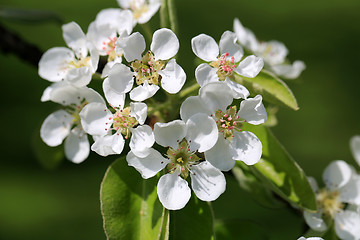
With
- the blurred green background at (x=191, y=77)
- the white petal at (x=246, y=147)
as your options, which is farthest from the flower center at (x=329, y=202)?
the blurred green background at (x=191, y=77)

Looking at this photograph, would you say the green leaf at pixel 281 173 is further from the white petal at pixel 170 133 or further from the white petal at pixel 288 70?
the white petal at pixel 288 70

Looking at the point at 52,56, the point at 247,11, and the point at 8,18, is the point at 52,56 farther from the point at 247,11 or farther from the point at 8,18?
the point at 247,11

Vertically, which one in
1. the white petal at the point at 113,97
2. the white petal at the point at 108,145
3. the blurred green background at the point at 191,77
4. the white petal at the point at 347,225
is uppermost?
the white petal at the point at 113,97

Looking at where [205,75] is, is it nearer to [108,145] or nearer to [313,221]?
[108,145]

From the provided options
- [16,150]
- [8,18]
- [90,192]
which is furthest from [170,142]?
[16,150]

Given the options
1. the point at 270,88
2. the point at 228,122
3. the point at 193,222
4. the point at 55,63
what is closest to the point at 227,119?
the point at 228,122

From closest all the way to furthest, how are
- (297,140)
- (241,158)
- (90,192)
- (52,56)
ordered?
(241,158) → (52,56) → (90,192) → (297,140)
